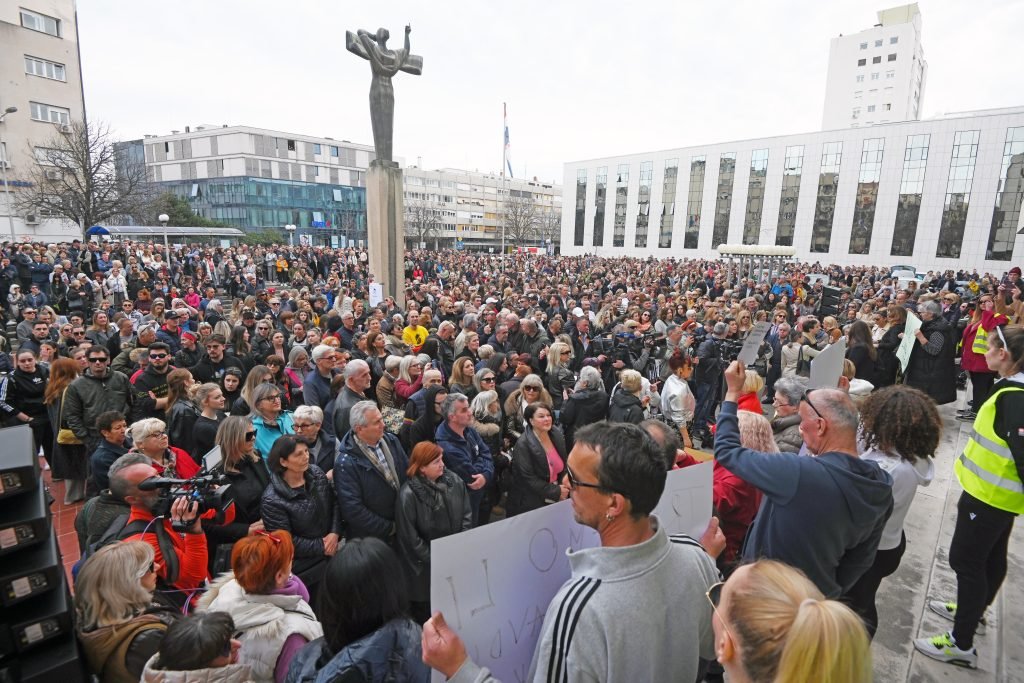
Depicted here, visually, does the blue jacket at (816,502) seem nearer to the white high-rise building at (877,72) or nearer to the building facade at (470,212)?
the building facade at (470,212)

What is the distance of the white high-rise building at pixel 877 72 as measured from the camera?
235 ft

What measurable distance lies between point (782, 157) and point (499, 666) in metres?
62.1

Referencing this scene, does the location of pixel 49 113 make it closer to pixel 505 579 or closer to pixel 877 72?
pixel 505 579

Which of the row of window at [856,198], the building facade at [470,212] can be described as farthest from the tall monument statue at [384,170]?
the building facade at [470,212]

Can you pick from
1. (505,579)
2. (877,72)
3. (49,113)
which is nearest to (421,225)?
(49,113)

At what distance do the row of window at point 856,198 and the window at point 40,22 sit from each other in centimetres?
5467

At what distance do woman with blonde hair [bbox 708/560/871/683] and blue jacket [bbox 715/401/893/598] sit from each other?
3.54 ft

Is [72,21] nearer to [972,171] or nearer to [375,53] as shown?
[375,53]

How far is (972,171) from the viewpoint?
142 ft

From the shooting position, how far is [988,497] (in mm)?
3109

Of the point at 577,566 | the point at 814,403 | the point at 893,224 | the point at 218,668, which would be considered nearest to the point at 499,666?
the point at 577,566

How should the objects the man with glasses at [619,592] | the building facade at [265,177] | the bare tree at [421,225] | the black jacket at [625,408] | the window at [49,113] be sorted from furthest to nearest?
the bare tree at [421,225]
the building facade at [265,177]
the window at [49,113]
the black jacket at [625,408]
the man with glasses at [619,592]

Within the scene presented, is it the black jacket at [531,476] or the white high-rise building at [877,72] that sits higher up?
the white high-rise building at [877,72]

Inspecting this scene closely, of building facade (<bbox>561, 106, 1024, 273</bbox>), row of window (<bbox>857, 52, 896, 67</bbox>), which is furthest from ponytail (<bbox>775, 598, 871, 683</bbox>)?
row of window (<bbox>857, 52, 896, 67</bbox>)
